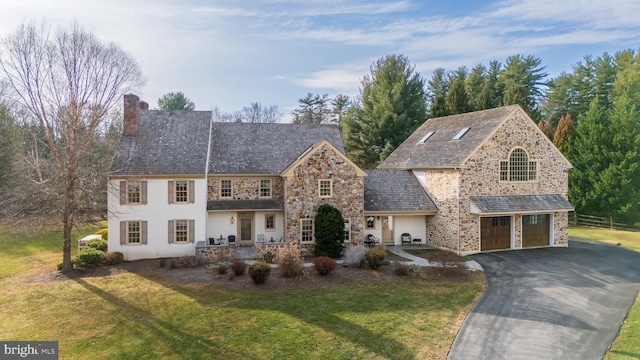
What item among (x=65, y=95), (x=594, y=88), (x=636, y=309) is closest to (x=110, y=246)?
(x=65, y=95)

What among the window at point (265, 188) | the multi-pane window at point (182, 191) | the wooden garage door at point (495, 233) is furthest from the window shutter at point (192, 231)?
the wooden garage door at point (495, 233)

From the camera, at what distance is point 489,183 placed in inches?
963

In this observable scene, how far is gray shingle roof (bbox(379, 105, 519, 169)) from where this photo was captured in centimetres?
2472

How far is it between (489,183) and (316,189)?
10659 millimetres

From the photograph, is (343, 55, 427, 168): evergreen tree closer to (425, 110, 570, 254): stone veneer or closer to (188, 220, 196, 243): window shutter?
(425, 110, 570, 254): stone veneer

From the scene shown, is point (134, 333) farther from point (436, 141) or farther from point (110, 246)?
point (436, 141)

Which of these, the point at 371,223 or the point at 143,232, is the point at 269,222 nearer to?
the point at 371,223

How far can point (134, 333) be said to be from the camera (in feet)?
42.6

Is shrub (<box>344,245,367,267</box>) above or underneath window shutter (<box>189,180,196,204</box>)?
underneath

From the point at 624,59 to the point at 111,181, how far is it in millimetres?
59207

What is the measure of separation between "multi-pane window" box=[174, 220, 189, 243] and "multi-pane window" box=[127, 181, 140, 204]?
8.31 feet

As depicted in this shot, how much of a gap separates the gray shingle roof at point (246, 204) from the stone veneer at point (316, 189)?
1.28 metres

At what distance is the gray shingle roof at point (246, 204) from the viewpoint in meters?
23.5

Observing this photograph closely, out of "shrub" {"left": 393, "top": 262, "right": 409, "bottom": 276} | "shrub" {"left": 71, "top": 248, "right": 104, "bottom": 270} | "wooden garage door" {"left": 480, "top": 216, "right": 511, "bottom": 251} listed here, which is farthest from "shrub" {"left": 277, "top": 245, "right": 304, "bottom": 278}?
"wooden garage door" {"left": 480, "top": 216, "right": 511, "bottom": 251}
